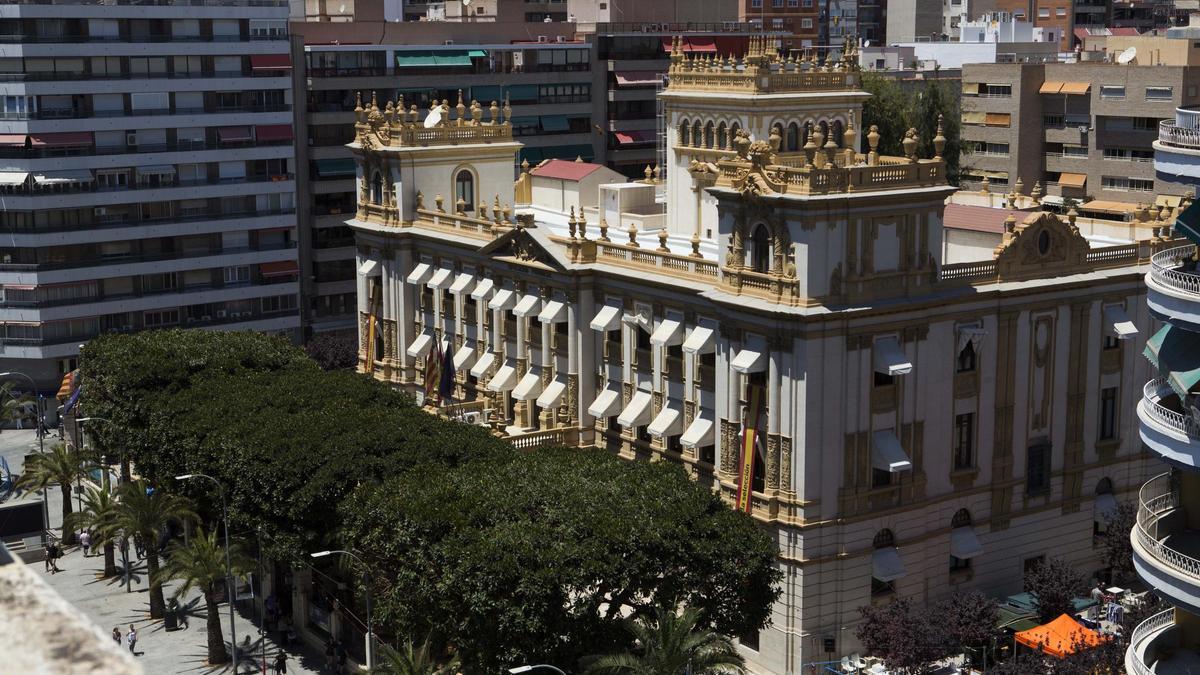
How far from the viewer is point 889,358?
57.7m

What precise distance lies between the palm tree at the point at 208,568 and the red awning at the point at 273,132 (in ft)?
160

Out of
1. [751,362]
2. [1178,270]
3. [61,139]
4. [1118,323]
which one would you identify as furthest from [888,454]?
[61,139]

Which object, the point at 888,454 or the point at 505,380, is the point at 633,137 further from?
the point at 888,454

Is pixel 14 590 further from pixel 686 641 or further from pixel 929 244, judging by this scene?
pixel 929 244

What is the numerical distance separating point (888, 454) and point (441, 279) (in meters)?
29.8

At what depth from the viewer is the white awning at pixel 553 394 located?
A: 233 ft

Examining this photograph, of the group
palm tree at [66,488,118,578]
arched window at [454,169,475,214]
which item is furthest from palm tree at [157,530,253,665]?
arched window at [454,169,475,214]

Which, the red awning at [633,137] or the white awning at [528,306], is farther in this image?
the red awning at [633,137]

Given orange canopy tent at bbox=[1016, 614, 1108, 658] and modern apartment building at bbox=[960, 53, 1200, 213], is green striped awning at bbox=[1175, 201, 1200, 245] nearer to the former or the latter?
orange canopy tent at bbox=[1016, 614, 1108, 658]

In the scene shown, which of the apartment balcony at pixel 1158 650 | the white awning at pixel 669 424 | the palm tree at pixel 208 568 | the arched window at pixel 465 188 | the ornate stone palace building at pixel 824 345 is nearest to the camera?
the apartment balcony at pixel 1158 650

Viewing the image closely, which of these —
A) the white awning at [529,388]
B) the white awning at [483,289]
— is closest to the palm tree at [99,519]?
the white awning at [529,388]

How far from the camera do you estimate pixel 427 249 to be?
8225cm

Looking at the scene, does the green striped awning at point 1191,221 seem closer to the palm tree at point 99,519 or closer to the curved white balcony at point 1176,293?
the curved white balcony at point 1176,293

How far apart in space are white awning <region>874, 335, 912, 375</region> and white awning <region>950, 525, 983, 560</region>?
7.96 metres
